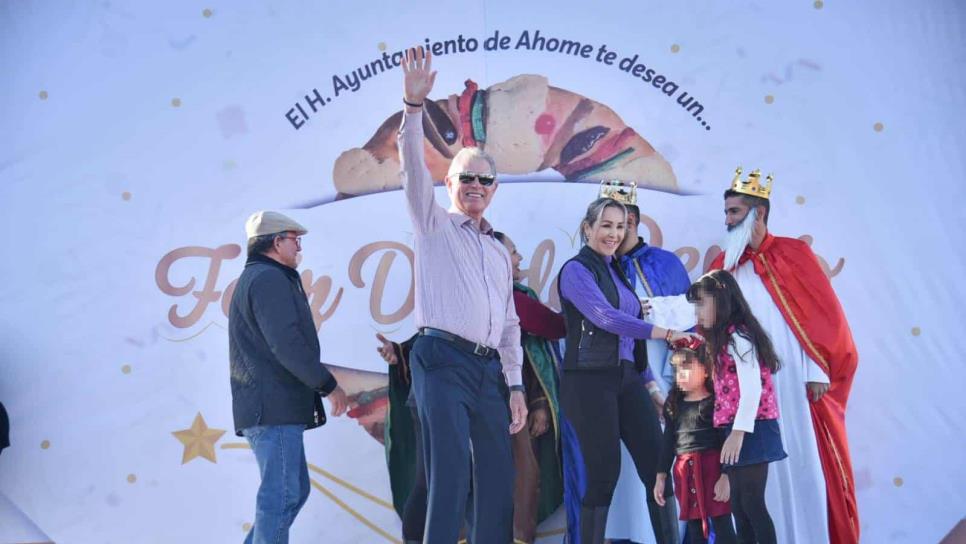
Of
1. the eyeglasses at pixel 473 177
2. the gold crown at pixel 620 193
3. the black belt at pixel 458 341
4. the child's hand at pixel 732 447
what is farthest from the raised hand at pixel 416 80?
the child's hand at pixel 732 447

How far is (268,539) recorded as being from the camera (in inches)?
168

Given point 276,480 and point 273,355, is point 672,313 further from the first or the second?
point 276,480

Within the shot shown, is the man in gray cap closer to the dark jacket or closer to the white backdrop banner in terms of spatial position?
the dark jacket

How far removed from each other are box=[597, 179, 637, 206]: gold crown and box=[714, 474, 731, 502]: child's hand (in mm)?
1294

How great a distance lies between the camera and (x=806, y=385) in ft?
16.3

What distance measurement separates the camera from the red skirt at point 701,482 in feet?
14.7

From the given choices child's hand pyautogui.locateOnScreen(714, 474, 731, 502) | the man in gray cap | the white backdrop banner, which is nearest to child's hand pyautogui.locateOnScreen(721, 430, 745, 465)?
child's hand pyautogui.locateOnScreen(714, 474, 731, 502)

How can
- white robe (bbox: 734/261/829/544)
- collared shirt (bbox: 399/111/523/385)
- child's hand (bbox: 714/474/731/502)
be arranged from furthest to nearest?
1. white robe (bbox: 734/261/829/544)
2. child's hand (bbox: 714/474/731/502)
3. collared shirt (bbox: 399/111/523/385)

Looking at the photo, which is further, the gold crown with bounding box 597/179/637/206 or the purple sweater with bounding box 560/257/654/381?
the gold crown with bounding box 597/179/637/206

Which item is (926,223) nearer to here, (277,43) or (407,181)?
(407,181)

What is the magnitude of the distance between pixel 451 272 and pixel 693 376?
1.19 meters

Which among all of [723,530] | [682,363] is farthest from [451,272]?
[723,530]

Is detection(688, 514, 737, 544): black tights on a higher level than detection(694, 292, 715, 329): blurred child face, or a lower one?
lower

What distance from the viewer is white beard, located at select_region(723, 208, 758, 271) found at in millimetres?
5066
